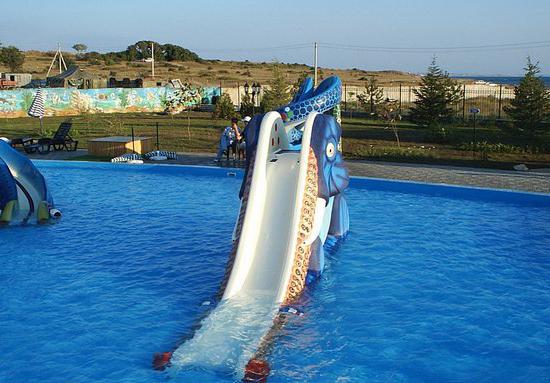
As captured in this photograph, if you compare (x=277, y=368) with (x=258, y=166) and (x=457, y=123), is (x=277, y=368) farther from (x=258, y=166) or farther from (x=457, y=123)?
(x=457, y=123)

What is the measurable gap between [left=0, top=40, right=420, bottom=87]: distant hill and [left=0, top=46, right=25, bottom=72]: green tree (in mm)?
1073

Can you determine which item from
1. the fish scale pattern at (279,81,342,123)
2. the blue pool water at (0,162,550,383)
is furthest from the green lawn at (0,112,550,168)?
the fish scale pattern at (279,81,342,123)

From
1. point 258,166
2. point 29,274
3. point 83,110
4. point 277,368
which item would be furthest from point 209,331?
point 83,110

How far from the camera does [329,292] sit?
816 cm

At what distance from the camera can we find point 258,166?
815cm

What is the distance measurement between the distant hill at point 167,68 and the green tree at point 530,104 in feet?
103

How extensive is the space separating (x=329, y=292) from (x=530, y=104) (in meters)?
16.4

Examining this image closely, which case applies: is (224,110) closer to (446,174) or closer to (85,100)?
(85,100)

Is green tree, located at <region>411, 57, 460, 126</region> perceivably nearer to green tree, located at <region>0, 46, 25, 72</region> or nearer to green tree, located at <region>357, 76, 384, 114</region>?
green tree, located at <region>357, 76, 384, 114</region>

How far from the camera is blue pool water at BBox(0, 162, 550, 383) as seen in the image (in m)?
6.29

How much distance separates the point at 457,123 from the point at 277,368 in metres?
23.1

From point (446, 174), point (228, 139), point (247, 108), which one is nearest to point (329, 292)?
point (446, 174)

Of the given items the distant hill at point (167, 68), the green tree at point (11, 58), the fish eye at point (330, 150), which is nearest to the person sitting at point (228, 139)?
the fish eye at point (330, 150)

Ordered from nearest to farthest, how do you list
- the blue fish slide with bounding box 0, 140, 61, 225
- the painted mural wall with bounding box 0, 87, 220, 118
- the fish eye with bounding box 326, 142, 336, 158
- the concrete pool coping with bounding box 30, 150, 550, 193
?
the fish eye with bounding box 326, 142, 336, 158 → the blue fish slide with bounding box 0, 140, 61, 225 → the concrete pool coping with bounding box 30, 150, 550, 193 → the painted mural wall with bounding box 0, 87, 220, 118
